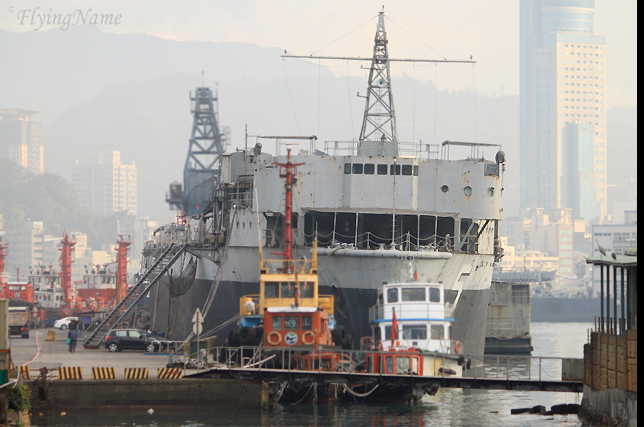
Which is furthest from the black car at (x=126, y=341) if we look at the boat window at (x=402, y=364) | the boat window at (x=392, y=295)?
the boat window at (x=402, y=364)

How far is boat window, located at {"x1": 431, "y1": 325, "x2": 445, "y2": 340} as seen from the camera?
39.1 meters

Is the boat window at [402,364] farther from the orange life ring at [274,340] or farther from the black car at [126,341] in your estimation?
the black car at [126,341]

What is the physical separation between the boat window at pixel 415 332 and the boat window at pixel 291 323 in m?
3.78

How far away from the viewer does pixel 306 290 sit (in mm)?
40438

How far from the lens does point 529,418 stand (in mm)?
37688

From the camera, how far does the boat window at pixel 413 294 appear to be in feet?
131

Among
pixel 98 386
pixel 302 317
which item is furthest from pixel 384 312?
pixel 98 386

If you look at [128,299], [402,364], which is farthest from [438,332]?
[128,299]

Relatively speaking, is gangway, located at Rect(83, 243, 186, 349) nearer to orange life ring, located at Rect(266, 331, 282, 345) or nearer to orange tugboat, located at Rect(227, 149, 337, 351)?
orange tugboat, located at Rect(227, 149, 337, 351)

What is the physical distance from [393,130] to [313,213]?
819cm

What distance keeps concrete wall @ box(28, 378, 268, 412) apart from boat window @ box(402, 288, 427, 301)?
710 centimetres

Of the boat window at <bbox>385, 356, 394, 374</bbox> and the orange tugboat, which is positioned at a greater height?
the orange tugboat

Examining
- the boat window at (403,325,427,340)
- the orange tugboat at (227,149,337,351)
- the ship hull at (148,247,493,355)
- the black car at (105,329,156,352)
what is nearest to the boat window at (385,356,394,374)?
the boat window at (403,325,427,340)

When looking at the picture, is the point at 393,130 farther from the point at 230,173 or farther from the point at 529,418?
Result: the point at 529,418
